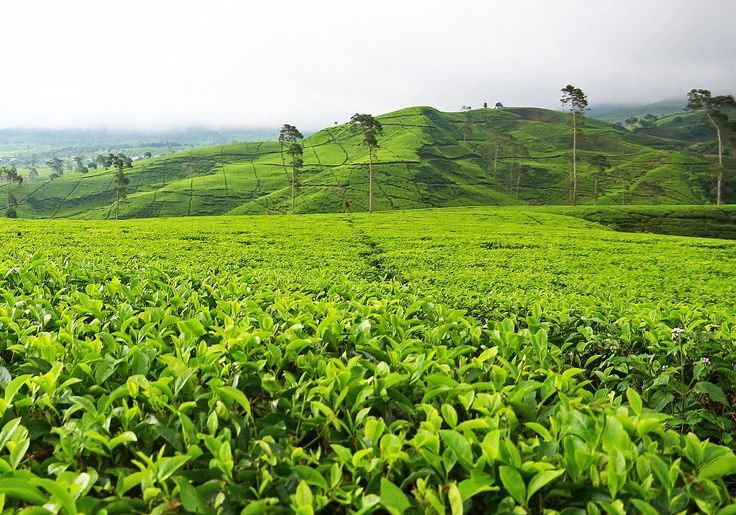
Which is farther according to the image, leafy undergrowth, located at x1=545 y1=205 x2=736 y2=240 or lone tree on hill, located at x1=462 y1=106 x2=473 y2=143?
lone tree on hill, located at x1=462 y1=106 x2=473 y2=143

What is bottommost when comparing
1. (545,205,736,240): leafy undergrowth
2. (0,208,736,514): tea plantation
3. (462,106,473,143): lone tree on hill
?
(545,205,736,240): leafy undergrowth

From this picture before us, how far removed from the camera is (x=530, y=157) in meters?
138

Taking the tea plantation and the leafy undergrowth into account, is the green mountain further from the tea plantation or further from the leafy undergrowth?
the tea plantation

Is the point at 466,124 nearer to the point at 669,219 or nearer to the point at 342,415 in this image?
the point at 669,219

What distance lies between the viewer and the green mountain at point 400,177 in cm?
9962

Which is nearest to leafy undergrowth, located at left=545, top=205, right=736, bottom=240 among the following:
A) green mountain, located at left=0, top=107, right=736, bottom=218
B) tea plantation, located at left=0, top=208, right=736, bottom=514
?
green mountain, located at left=0, top=107, right=736, bottom=218

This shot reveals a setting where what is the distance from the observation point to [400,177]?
105312 millimetres

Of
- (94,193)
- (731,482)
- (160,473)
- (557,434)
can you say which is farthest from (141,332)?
(94,193)

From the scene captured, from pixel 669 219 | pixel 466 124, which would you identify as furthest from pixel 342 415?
pixel 466 124

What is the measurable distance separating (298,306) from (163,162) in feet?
501

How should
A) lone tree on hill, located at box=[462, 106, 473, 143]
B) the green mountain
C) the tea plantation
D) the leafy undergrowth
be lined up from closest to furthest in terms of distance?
the tea plantation
the leafy undergrowth
the green mountain
lone tree on hill, located at box=[462, 106, 473, 143]

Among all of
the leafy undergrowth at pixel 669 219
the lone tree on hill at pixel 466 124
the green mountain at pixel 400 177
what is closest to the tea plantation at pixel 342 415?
the leafy undergrowth at pixel 669 219

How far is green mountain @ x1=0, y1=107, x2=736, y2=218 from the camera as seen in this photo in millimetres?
99625

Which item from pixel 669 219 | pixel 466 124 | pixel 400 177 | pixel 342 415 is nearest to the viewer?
pixel 342 415
